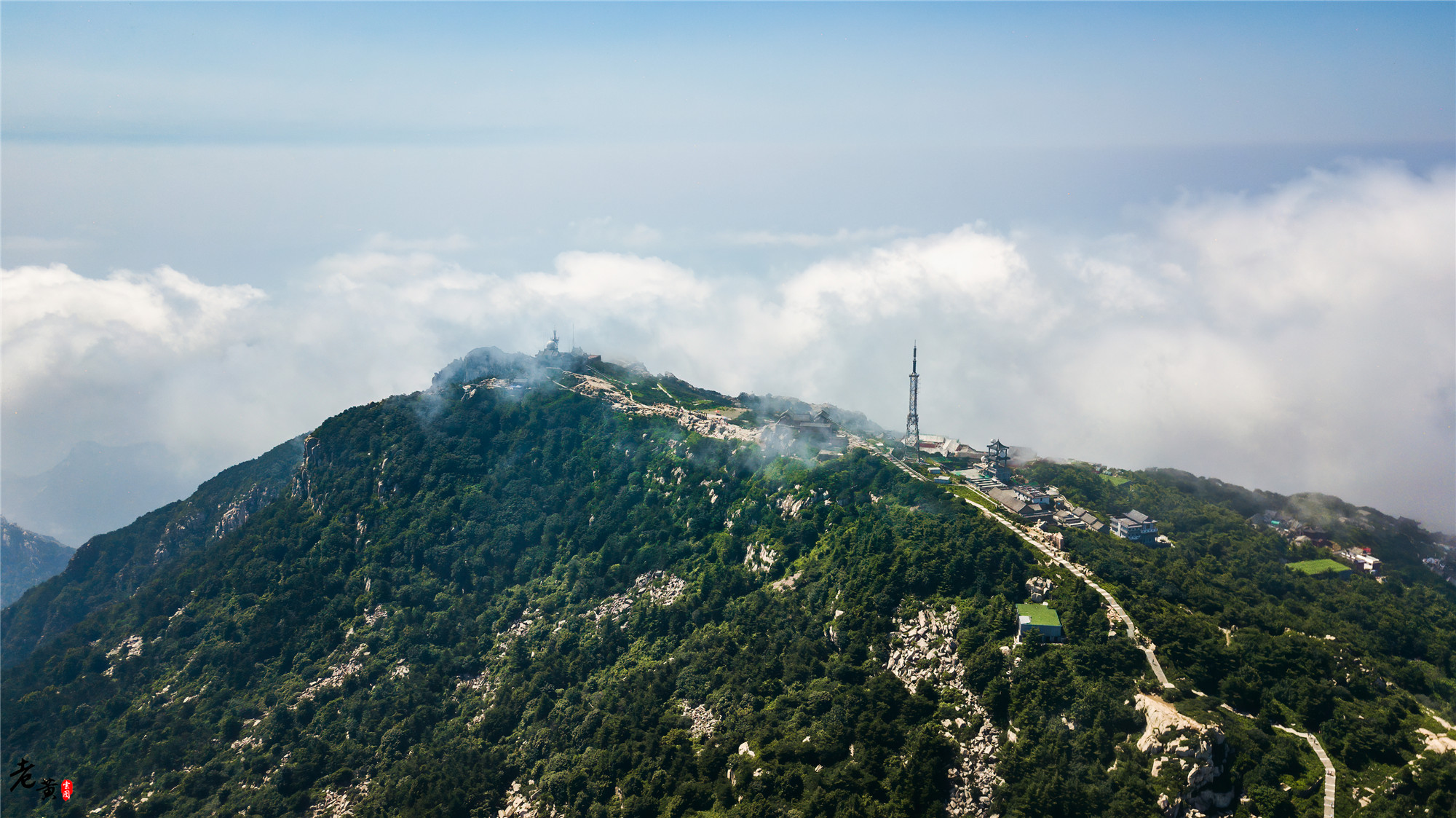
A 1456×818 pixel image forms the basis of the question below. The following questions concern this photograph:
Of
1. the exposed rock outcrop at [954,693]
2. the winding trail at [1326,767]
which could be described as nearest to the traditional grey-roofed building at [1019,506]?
the exposed rock outcrop at [954,693]

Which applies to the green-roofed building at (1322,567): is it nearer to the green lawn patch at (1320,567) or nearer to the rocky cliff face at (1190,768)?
the green lawn patch at (1320,567)

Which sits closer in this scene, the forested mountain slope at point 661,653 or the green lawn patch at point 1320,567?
the forested mountain slope at point 661,653

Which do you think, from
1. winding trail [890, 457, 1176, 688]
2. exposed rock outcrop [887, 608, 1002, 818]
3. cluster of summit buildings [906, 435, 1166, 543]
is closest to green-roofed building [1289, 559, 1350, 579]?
cluster of summit buildings [906, 435, 1166, 543]

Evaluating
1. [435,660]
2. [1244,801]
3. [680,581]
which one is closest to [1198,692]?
[1244,801]

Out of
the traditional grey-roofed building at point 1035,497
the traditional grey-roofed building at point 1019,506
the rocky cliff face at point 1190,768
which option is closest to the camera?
the rocky cliff face at point 1190,768

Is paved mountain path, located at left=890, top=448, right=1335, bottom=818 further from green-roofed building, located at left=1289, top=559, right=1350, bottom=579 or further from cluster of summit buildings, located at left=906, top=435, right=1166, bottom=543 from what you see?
green-roofed building, located at left=1289, top=559, right=1350, bottom=579
